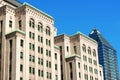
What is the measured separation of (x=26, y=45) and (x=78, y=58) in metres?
28.6

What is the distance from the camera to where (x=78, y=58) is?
110 m

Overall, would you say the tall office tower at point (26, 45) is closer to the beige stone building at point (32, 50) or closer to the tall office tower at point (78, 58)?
the beige stone building at point (32, 50)

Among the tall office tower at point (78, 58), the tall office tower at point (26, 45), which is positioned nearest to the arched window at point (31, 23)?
the tall office tower at point (26, 45)

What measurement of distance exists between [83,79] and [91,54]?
45.5 ft

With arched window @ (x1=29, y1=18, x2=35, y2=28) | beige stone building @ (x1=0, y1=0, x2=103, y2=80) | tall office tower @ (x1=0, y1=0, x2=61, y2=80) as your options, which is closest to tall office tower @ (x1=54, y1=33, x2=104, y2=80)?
beige stone building @ (x1=0, y1=0, x2=103, y2=80)


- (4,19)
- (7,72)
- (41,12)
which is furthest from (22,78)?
(41,12)

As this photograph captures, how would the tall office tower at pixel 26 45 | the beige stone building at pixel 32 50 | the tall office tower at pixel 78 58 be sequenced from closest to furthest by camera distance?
the tall office tower at pixel 26 45 < the beige stone building at pixel 32 50 < the tall office tower at pixel 78 58

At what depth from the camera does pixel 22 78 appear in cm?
8294

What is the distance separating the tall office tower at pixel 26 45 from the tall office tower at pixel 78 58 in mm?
9513

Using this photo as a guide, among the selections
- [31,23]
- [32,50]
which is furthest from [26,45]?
[31,23]

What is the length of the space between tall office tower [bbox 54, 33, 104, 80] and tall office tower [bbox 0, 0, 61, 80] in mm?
9513

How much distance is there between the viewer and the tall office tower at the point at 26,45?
83750 mm

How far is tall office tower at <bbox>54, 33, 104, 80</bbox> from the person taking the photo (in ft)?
357

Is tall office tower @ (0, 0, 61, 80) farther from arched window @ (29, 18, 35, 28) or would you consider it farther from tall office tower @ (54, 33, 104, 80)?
tall office tower @ (54, 33, 104, 80)
